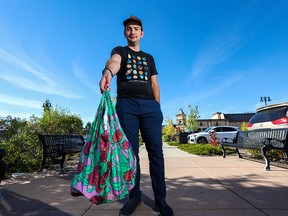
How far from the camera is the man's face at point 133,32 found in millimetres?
2588

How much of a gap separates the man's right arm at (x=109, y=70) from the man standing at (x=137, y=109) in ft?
0.04

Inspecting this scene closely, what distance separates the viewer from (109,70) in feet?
7.06

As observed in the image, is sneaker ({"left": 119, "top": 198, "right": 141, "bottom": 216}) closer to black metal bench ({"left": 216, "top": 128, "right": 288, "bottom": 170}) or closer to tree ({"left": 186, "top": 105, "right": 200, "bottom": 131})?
black metal bench ({"left": 216, "top": 128, "right": 288, "bottom": 170})

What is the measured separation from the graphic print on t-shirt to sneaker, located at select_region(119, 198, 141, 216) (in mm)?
1288

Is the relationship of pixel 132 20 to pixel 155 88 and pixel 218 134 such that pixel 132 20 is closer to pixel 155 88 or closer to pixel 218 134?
pixel 155 88

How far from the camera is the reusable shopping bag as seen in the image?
68.6 inches

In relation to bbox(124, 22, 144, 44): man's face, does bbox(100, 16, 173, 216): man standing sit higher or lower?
lower

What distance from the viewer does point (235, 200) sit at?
290cm

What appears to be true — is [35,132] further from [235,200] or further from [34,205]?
[235,200]

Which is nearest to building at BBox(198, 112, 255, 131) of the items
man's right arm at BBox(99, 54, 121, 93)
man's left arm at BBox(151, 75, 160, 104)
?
man's left arm at BBox(151, 75, 160, 104)

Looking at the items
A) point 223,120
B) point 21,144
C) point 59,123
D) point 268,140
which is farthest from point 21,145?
point 223,120

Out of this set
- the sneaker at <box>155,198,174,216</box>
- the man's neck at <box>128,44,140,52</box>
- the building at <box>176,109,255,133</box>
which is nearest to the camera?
the sneaker at <box>155,198,174,216</box>

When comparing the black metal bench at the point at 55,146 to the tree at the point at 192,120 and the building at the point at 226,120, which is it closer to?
the tree at the point at 192,120

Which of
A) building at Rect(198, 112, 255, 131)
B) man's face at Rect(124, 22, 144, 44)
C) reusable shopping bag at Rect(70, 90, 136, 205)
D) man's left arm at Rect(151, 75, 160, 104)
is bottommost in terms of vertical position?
reusable shopping bag at Rect(70, 90, 136, 205)
